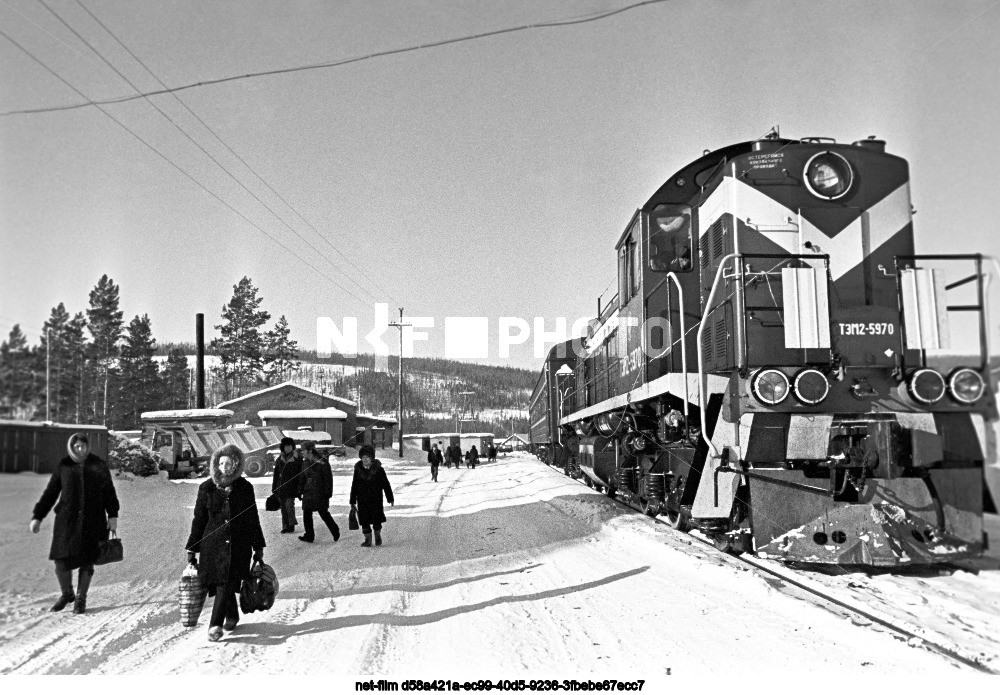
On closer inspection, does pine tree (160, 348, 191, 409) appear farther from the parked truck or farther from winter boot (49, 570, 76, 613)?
winter boot (49, 570, 76, 613)

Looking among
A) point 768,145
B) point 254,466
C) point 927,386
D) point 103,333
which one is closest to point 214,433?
point 254,466

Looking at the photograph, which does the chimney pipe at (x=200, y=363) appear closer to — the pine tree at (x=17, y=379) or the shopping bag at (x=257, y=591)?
the pine tree at (x=17, y=379)

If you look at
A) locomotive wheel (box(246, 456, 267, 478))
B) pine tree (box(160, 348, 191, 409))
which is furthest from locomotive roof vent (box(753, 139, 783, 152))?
locomotive wheel (box(246, 456, 267, 478))

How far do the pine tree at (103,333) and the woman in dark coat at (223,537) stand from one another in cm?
278

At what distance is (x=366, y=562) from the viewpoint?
7945 millimetres

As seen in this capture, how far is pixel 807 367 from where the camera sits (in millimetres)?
6047

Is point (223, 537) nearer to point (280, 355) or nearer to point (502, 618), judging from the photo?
point (502, 618)

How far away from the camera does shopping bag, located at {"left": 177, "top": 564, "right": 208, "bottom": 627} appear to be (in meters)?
4.96

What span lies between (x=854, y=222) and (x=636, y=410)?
12.4 ft

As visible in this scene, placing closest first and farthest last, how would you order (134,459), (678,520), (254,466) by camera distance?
(678,520) < (254,466) < (134,459)

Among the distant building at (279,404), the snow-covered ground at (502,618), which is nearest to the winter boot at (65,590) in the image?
the snow-covered ground at (502,618)

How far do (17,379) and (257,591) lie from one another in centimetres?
228

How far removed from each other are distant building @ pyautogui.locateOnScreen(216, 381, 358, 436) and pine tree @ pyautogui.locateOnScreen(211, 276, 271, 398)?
9.6 inches

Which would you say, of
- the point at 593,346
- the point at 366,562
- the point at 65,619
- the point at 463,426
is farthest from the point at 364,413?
the point at 463,426
